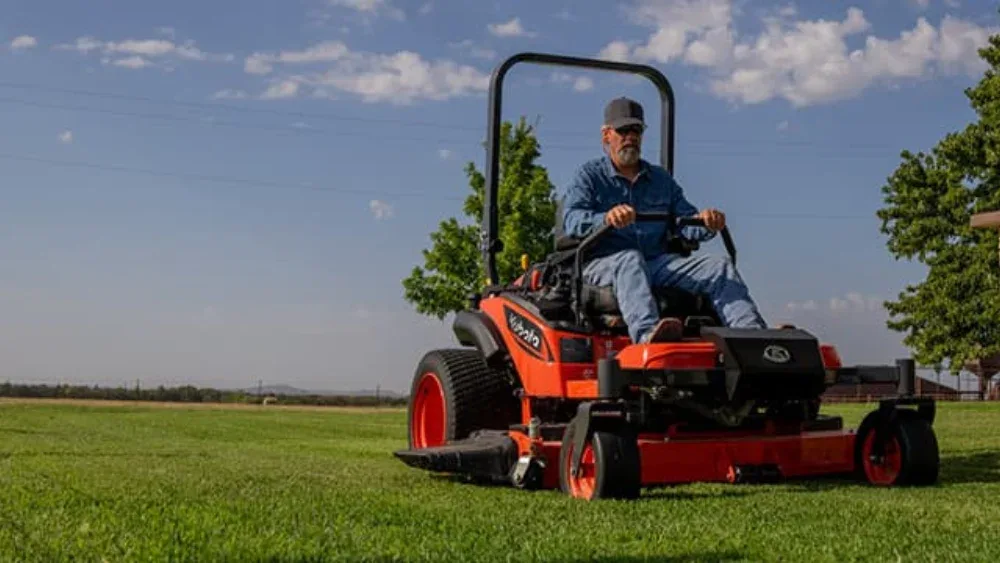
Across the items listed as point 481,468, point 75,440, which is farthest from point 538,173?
point 481,468

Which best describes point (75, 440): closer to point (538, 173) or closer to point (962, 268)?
point (538, 173)

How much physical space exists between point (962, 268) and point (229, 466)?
31.9 metres

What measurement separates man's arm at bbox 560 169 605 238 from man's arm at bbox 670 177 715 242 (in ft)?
1.89

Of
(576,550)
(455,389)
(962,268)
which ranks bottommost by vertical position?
(576,550)

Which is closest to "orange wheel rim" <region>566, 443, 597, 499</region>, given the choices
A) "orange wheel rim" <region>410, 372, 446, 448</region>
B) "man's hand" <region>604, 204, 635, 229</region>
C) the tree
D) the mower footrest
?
the mower footrest

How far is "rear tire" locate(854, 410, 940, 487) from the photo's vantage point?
6.34 meters

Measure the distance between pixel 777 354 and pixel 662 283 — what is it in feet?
3.38

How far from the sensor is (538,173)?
1249 inches

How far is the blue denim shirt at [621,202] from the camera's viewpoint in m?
7.13

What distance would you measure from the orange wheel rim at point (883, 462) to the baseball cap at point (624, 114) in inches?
84.9

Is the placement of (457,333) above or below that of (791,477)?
above

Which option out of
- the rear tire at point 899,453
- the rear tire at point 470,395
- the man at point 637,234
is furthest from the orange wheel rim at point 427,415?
the rear tire at point 899,453

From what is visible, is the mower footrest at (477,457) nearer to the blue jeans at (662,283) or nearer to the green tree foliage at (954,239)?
the blue jeans at (662,283)

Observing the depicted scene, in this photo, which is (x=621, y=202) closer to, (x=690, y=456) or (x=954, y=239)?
(x=690, y=456)
